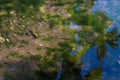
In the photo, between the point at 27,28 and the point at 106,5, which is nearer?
the point at 27,28

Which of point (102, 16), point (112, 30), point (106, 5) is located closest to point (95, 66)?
point (112, 30)

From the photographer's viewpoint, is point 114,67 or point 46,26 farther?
point 46,26

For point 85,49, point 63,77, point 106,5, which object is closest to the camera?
point 63,77

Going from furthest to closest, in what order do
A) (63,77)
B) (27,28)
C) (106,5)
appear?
(106,5), (27,28), (63,77)

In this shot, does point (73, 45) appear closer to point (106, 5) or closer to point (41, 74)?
point (41, 74)

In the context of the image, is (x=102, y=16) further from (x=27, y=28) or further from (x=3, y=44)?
(x=3, y=44)

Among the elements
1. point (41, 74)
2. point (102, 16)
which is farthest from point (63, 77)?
point (102, 16)

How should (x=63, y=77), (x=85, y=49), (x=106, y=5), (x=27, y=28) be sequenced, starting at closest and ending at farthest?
(x=63, y=77) < (x=85, y=49) < (x=27, y=28) < (x=106, y=5)
